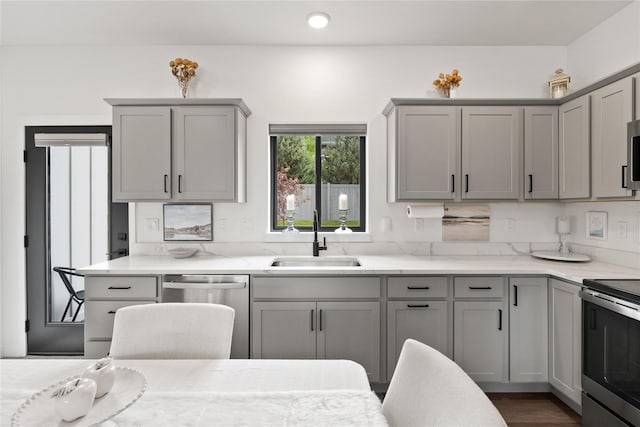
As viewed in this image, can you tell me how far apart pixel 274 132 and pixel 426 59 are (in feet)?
4.83

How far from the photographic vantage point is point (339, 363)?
1.30m

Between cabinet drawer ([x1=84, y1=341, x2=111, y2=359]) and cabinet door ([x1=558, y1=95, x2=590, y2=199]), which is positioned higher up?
cabinet door ([x1=558, y1=95, x2=590, y2=199])

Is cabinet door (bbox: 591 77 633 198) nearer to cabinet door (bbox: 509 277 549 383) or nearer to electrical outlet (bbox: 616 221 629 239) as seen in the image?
electrical outlet (bbox: 616 221 629 239)

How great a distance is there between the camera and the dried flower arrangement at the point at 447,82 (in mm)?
2945

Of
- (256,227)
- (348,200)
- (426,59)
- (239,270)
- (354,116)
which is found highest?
(426,59)

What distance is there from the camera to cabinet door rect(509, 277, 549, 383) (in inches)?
99.0

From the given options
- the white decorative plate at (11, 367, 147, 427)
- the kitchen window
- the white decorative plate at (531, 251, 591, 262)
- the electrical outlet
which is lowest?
the white decorative plate at (11, 367, 147, 427)

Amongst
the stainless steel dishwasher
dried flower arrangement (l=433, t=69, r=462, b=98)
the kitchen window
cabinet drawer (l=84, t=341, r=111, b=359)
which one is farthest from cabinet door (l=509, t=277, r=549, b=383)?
cabinet drawer (l=84, t=341, r=111, b=359)

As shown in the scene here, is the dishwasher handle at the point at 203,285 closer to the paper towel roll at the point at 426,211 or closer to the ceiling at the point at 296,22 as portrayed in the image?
the paper towel roll at the point at 426,211

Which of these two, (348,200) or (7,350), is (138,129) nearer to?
(348,200)

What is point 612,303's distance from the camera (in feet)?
6.06

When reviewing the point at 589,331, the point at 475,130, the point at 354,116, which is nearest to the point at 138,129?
the point at 354,116

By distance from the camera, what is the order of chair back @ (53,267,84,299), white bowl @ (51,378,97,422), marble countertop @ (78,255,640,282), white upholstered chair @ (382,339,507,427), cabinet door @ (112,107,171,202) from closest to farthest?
1. white upholstered chair @ (382,339,507,427)
2. white bowl @ (51,378,97,422)
3. marble countertop @ (78,255,640,282)
4. cabinet door @ (112,107,171,202)
5. chair back @ (53,267,84,299)

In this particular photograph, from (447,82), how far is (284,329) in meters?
2.29
